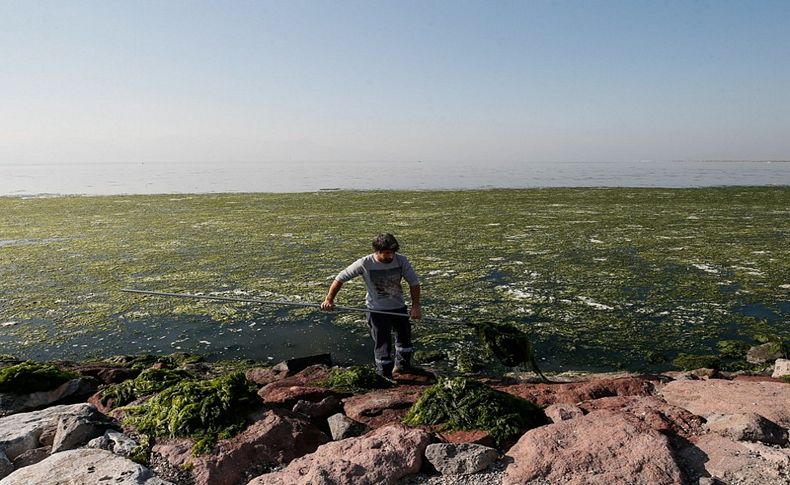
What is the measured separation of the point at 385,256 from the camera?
5.58 meters

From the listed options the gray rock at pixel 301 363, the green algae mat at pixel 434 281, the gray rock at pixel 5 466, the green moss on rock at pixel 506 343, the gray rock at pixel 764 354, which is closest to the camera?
the gray rock at pixel 5 466

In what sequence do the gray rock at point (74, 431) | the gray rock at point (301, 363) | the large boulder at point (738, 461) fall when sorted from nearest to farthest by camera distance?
the large boulder at point (738, 461)
the gray rock at point (74, 431)
the gray rock at point (301, 363)

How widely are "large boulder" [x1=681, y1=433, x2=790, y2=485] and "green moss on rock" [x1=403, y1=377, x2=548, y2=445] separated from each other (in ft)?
3.71

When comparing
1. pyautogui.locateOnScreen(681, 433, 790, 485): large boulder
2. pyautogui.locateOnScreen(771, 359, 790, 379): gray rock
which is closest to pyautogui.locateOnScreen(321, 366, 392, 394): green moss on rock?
pyautogui.locateOnScreen(681, 433, 790, 485): large boulder

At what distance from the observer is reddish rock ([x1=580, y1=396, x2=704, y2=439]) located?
3.76 meters

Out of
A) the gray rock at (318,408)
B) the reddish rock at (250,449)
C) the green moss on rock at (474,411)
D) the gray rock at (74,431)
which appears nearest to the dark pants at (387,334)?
the gray rock at (318,408)

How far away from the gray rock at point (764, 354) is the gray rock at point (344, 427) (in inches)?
209

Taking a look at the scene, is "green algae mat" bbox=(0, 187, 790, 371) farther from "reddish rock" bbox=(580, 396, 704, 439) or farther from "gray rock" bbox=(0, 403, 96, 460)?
"gray rock" bbox=(0, 403, 96, 460)

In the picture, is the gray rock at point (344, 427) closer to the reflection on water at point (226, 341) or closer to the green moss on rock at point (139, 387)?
the green moss on rock at point (139, 387)

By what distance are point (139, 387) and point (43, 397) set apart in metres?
1.02

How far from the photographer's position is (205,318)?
29.1 feet

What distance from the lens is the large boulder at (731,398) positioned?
3850 millimetres

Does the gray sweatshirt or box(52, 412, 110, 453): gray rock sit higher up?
the gray sweatshirt

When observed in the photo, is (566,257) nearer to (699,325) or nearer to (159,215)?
(699,325)
